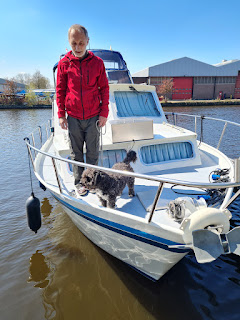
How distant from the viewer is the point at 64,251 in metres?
4.24

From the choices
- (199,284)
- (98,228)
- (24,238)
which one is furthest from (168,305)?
(24,238)

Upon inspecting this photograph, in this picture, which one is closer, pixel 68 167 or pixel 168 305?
pixel 168 305

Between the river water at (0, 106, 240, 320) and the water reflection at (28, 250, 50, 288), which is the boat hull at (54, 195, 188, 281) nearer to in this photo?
the river water at (0, 106, 240, 320)

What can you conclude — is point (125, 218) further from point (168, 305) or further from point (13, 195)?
point (13, 195)

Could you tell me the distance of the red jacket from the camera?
3023 millimetres

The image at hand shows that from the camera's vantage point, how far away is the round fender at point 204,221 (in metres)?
2.17

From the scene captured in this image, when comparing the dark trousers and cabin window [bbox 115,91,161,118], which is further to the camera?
cabin window [bbox 115,91,161,118]

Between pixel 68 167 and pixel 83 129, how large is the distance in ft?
3.58

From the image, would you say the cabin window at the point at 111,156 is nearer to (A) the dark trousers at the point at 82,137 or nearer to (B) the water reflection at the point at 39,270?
(A) the dark trousers at the point at 82,137

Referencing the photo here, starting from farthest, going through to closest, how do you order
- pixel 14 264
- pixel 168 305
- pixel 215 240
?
pixel 14 264
pixel 168 305
pixel 215 240

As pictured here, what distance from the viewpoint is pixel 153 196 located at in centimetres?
333

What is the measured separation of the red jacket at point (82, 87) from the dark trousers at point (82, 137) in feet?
0.33

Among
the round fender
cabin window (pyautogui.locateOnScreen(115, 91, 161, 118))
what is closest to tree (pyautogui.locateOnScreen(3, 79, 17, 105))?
cabin window (pyautogui.locateOnScreen(115, 91, 161, 118))

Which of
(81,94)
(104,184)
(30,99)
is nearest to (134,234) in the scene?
(104,184)
